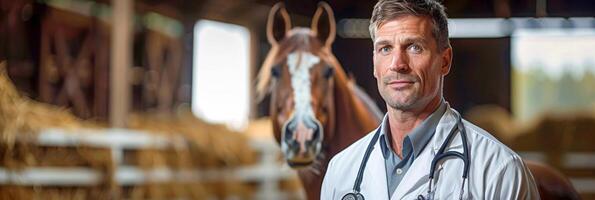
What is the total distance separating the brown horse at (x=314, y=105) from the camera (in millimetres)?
2688

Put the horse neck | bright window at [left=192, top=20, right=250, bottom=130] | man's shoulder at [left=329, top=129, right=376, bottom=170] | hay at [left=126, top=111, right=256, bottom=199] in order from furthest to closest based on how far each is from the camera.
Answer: hay at [left=126, top=111, right=256, bottom=199]
bright window at [left=192, top=20, right=250, bottom=130]
the horse neck
man's shoulder at [left=329, top=129, right=376, bottom=170]

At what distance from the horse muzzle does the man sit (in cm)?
91

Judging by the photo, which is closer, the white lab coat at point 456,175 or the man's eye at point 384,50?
the white lab coat at point 456,175

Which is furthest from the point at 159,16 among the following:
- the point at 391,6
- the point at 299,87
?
the point at 391,6

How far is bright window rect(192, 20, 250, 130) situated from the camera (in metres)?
3.01

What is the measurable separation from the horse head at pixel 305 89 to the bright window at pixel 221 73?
23cm

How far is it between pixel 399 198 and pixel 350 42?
1127 millimetres

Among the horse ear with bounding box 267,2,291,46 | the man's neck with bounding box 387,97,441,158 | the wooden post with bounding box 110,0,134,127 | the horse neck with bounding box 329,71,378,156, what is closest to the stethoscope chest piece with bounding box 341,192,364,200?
the man's neck with bounding box 387,97,441,158

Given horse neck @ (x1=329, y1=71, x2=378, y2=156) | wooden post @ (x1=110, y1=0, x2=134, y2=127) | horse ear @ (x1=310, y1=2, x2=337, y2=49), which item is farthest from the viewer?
wooden post @ (x1=110, y1=0, x2=134, y2=127)

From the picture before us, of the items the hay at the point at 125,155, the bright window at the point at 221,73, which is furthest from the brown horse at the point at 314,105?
the hay at the point at 125,155

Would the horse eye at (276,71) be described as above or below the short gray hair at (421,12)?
below

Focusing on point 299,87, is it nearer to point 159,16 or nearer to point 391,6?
point 159,16

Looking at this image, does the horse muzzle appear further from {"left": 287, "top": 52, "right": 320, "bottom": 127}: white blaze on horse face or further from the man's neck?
the man's neck

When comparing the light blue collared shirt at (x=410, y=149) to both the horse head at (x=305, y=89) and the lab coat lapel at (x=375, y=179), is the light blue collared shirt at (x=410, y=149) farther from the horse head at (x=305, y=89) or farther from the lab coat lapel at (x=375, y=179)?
the horse head at (x=305, y=89)
